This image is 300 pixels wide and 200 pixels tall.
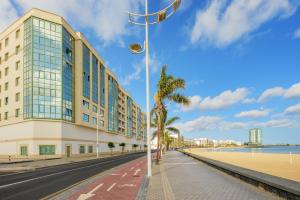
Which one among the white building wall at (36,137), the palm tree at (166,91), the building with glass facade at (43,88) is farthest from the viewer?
the building with glass facade at (43,88)

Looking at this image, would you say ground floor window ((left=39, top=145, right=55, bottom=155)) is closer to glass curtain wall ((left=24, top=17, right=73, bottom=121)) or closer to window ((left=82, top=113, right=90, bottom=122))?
glass curtain wall ((left=24, top=17, right=73, bottom=121))

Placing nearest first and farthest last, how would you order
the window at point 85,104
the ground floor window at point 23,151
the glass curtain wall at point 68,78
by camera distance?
1. the ground floor window at point 23,151
2. the glass curtain wall at point 68,78
3. the window at point 85,104

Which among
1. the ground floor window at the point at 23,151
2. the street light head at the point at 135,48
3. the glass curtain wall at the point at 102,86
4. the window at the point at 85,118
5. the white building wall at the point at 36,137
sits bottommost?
the ground floor window at the point at 23,151

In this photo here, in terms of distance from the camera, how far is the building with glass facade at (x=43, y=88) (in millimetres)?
49938

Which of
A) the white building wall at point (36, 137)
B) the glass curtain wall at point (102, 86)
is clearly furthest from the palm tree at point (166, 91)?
the glass curtain wall at point (102, 86)

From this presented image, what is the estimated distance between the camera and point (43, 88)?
50531 millimetres

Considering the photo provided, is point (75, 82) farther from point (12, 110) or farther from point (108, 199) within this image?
point (108, 199)

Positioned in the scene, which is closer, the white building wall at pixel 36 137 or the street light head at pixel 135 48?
the street light head at pixel 135 48

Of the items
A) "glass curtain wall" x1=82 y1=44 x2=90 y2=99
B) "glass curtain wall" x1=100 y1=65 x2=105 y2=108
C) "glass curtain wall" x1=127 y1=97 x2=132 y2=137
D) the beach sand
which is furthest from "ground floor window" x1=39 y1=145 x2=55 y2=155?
"glass curtain wall" x1=127 y1=97 x2=132 y2=137

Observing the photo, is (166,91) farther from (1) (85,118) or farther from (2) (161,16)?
(1) (85,118)

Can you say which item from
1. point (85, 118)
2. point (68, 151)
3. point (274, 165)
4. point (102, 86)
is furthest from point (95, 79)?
point (274, 165)

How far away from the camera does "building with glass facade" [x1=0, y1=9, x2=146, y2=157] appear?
49.9 metres

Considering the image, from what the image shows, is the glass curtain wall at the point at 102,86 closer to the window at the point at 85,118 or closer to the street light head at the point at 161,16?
the window at the point at 85,118

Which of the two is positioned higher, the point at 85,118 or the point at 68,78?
the point at 68,78
